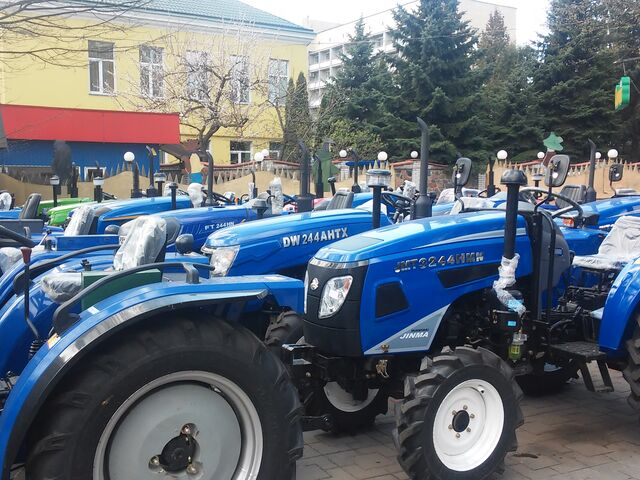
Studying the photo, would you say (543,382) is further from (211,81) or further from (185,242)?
(211,81)

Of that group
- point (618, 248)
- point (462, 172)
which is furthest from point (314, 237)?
point (462, 172)

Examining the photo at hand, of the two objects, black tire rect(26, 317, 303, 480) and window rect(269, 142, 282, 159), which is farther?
window rect(269, 142, 282, 159)

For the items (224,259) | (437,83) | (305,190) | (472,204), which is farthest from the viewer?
(437,83)

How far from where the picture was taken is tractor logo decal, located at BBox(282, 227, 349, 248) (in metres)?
4.94

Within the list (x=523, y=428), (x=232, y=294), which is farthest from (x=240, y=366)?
(x=523, y=428)

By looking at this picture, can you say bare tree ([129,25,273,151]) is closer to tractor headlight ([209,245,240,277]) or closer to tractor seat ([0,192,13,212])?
tractor seat ([0,192,13,212])

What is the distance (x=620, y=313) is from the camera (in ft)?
12.8

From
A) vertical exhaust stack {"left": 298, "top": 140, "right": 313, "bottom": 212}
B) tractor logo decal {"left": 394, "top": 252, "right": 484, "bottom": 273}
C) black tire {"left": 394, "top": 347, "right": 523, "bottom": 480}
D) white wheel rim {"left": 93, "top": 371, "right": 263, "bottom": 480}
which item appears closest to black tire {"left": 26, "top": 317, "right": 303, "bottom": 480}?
white wheel rim {"left": 93, "top": 371, "right": 263, "bottom": 480}

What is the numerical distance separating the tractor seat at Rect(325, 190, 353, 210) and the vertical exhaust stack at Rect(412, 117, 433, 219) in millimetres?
1450

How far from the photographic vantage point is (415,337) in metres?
3.50

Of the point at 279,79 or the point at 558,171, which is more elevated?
→ the point at 279,79

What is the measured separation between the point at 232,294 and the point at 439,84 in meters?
24.1

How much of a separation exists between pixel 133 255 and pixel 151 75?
25011 millimetres

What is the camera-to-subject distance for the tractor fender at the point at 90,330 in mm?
2381
